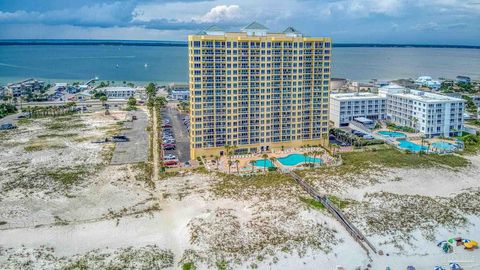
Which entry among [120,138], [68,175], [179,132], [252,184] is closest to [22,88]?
[120,138]

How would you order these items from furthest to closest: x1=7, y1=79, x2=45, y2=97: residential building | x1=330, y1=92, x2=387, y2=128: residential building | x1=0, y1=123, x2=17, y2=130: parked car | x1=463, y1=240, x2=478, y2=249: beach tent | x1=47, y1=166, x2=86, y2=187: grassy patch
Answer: x1=7, y1=79, x2=45, y2=97: residential building, x1=330, y1=92, x2=387, y2=128: residential building, x1=0, y1=123, x2=17, y2=130: parked car, x1=47, y1=166, x2=86, y2=187: grassy patch, x1=463, y1=240, x2=478, y2=249: beach tent

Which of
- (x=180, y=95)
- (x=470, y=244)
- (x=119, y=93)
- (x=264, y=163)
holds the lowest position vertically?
(x=470, y=244)

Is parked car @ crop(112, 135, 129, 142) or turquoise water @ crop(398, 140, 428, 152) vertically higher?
parked car @ crop(112, 135, 129, 142)

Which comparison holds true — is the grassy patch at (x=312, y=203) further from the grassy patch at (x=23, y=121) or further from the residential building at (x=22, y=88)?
the residential building at (x=22, y=88)

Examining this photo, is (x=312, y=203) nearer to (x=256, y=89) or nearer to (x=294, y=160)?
(x=294, y=160)

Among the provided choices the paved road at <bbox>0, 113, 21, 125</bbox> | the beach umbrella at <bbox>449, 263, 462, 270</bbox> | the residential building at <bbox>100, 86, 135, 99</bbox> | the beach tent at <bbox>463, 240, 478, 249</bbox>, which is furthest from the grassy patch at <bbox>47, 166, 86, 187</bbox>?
the residential building at <bbox>100, 86, 135, 99</bbox>

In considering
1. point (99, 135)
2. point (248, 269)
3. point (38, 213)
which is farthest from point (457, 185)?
point (99, 135)

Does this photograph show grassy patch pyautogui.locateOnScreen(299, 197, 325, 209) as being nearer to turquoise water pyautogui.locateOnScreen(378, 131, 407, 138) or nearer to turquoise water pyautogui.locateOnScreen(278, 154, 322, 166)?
turquoise water pyautogui.locateOnScreen(278, 154, 322, 166)
